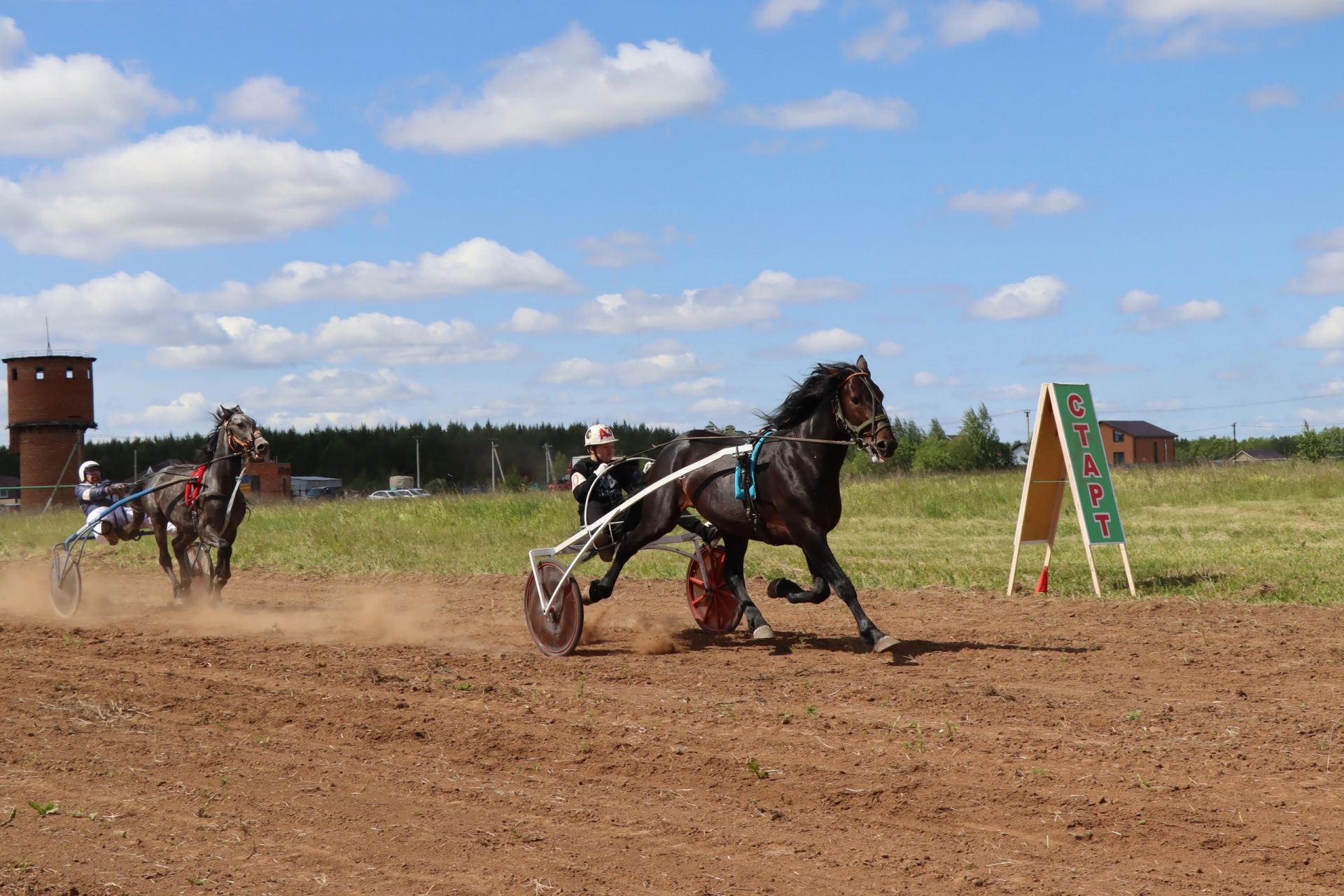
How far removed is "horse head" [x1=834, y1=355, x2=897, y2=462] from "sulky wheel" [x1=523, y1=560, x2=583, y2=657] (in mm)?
2366

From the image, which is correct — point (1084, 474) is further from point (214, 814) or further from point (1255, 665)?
point (214, 814)

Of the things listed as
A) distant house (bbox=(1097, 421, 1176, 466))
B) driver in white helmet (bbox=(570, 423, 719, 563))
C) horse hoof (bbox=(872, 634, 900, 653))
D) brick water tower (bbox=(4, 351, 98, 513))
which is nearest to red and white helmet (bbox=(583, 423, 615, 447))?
driver in white helmet (bbox=(570, 423, 719, 563))

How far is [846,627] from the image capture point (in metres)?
11.2

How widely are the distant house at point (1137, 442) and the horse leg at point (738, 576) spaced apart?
94400 mm

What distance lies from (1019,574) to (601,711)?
346 inches

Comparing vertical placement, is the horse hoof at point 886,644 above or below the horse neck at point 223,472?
below

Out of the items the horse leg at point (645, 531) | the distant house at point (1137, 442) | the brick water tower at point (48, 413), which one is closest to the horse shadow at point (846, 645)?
the horse leg at point (645, 531)

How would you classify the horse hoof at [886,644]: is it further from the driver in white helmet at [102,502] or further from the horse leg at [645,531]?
the driver in white helmet at [102,502]

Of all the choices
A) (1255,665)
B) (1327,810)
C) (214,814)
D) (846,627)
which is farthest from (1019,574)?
(214,814)

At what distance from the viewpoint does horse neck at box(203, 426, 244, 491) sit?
1320 centimetres

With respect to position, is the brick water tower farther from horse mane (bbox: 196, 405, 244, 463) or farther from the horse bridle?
the horse bridle

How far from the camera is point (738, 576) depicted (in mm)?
10609

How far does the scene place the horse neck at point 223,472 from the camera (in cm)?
1320

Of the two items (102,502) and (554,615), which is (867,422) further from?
(102,502)
